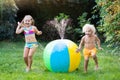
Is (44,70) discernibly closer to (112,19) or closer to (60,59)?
(60,59)

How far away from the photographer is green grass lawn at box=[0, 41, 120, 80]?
307 inches

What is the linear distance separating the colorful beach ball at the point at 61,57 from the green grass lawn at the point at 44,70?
16cm

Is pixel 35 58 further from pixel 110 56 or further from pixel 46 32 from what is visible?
pixel 46 32

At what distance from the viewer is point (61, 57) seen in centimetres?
826

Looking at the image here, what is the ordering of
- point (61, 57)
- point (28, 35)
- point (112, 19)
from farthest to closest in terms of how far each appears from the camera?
point (112, 19) < point (28, 35) < point (61, 57)

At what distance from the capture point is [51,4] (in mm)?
16844

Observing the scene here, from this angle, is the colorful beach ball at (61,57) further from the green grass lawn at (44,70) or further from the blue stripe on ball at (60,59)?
the green grass lawn at (44,70)

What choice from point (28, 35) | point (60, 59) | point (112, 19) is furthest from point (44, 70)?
point (112, 19)

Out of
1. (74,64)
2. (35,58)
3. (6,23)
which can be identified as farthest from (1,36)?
(74,64)

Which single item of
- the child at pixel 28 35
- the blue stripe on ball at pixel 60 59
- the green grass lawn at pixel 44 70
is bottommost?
the green grass lawn at pixel 44 70

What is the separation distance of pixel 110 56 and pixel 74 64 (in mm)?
2944

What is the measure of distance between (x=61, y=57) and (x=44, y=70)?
0.77 m

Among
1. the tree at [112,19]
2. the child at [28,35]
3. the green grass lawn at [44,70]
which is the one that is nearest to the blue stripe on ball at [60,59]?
the green grass lawn at [44,70]

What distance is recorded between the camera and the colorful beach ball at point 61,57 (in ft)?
27.1
